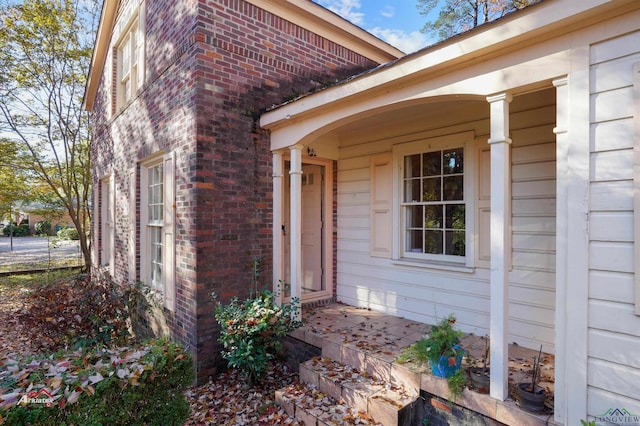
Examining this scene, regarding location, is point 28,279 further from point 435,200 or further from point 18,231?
point 18,231

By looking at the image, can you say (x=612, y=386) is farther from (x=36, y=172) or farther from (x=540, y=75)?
(x=36, y=172)

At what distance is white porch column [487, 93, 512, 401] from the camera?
255 cm

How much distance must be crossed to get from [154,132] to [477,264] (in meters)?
4.96

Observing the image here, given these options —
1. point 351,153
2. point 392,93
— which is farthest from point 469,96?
point 351,153

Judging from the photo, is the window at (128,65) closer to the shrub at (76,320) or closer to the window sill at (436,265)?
the shrub at (76,320)

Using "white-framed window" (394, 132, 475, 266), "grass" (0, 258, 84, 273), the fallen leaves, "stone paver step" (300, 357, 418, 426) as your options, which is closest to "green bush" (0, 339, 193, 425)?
the fallen leaves

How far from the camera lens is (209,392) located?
13.1 ft

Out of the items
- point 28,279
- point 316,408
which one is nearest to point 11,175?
point 28,279

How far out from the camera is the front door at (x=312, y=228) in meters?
5.74

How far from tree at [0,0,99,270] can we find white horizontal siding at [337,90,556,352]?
10.1 m

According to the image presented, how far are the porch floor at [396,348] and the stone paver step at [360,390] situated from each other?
12cm

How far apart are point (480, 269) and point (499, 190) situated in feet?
5.72

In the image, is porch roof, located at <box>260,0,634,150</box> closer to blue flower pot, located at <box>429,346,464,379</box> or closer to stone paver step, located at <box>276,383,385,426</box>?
blue flower pot, located at <box>429,346,464,379</box>

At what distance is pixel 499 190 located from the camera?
2.59 m
